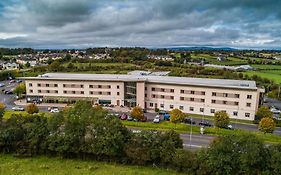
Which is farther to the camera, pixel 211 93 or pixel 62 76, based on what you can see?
pixel 62 76

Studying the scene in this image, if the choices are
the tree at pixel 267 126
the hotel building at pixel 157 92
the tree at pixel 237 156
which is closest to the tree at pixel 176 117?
the hotel building at pixel 157 92

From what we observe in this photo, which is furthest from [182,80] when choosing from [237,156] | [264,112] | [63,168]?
[63,168]

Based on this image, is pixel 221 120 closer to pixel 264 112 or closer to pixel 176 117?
pixel 176 117

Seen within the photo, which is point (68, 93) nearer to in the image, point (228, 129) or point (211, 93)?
point (211, 93)

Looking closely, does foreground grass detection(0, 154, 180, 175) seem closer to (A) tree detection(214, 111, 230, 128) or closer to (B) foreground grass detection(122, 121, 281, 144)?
(B) foreground grass detection(122, 121, 281, 144)

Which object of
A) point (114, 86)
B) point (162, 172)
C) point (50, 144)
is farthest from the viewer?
point (114, 86)

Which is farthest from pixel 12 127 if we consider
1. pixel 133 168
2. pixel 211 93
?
pixel 211 93

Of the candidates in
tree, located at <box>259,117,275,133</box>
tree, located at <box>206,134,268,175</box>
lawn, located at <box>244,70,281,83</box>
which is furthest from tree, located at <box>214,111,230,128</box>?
lawn, located at <box>244,70,281,83</box>
